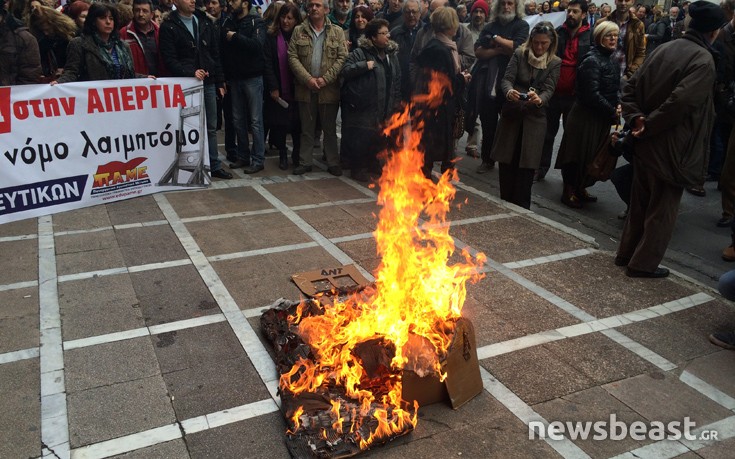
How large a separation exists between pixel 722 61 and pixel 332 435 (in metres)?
7.95

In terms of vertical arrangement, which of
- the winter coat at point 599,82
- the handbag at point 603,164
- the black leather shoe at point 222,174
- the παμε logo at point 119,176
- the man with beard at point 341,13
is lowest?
the black leather shoe at point 222,174

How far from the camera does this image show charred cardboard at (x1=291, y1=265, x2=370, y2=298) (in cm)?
554

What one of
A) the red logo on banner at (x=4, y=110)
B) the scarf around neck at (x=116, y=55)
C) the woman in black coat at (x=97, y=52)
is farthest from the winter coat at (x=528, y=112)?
the red logo on banner at (x=4, y=110)

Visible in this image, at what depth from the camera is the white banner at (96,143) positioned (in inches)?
272

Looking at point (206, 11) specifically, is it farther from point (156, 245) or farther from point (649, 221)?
point (649, 221)

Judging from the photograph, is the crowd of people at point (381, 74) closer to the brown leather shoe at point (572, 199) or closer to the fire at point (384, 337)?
the brown leather shoe at point (572, 199)

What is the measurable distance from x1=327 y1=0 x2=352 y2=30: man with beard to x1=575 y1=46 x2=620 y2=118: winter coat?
4.54m

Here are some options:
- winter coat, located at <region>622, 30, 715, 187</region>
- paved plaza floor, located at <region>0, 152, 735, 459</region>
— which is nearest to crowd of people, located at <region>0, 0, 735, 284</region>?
winter coat, located at <region>622, 30, 715, 187</region>

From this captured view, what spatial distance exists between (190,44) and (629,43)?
6.96 meters

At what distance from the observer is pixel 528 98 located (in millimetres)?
7598

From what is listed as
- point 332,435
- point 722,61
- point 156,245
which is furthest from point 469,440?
point 722,61

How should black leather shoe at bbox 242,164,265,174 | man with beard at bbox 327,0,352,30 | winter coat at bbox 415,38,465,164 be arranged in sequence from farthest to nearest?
1. man with beard at bbox 327,0,352,30
2. black leather shoe at bbox 242,164,265,174
3. winter coat at bbox 415,38,465,164

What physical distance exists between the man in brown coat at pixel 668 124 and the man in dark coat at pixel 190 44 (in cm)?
552

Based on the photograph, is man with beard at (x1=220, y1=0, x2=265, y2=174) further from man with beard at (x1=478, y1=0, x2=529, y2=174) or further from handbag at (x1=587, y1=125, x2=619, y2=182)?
handbag at (x1=587, y1=125, x2=619, y2=182)
